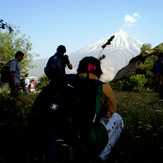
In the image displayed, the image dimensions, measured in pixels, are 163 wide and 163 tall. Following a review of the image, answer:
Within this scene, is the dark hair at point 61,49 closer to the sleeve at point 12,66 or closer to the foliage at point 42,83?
the sleeve at point 12,66

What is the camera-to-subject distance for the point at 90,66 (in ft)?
7.70

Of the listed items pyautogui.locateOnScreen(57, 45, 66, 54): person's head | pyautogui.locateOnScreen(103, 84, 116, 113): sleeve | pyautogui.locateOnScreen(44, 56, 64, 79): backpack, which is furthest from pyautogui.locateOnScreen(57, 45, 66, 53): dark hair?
pyautogui.locateOnScreen(103, 84, 116, 113): sleeve

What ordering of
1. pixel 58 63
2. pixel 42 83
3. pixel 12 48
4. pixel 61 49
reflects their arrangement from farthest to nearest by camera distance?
pixel 12 48
pixel 42 83
pixel 61 49
pixel 58 63

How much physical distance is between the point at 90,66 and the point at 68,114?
2.68 feet

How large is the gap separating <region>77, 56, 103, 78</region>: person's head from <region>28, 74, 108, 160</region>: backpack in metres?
0.37

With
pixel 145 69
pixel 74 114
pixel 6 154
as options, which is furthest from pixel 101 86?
pixel 145 69

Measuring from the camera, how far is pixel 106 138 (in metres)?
2.17

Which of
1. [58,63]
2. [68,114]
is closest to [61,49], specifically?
[58,63]

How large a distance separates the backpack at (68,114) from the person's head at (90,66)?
0.37 meters

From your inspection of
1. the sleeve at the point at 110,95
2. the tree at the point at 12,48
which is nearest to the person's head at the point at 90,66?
the sleeve at the point at 110,95

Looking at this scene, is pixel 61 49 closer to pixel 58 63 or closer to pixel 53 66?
pixel 58 63

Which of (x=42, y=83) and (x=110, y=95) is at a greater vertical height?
(x=110, y=95)

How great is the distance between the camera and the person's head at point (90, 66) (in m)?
2.36

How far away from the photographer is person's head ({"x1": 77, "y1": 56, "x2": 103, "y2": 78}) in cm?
236
